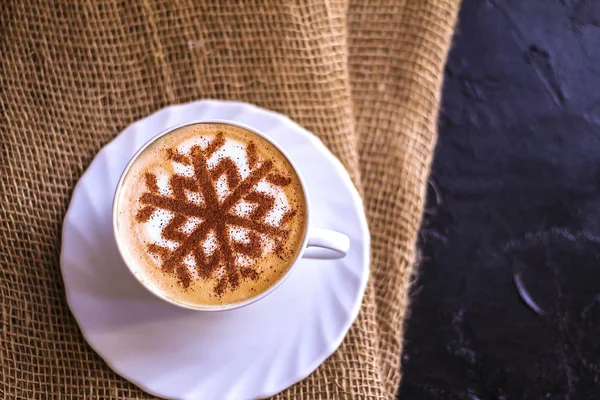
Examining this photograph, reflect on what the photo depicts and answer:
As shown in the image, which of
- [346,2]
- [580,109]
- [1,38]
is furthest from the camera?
[580,109]

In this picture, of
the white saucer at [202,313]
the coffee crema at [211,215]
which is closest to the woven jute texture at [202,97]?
the white saucer at [202,313]

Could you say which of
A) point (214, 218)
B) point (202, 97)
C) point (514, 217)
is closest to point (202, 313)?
point (214, 218)

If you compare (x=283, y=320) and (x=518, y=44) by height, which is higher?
(x=518, y=44)

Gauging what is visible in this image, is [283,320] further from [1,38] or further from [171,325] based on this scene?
[1,38]

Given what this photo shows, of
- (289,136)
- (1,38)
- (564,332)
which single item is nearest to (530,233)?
(564,332)

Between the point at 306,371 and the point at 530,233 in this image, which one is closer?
the point at 306,371

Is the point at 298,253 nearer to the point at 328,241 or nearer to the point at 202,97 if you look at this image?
the point at 328,241

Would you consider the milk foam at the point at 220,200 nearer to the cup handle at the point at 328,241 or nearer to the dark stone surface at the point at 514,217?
the cup handle at the point at 328,241
